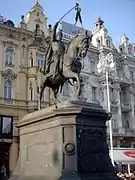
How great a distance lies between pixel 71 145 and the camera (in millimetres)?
7824

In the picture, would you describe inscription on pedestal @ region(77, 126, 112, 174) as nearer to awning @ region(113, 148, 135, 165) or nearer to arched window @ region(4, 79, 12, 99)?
awning @ region(113, 148, 135, 165)

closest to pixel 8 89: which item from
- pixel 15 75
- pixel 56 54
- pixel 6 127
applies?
pixel 15 75

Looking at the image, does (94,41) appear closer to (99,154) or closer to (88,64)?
(88,64)

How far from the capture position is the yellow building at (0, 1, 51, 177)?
25031mm

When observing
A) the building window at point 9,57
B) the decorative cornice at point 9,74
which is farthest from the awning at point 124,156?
the building window at point 9,57

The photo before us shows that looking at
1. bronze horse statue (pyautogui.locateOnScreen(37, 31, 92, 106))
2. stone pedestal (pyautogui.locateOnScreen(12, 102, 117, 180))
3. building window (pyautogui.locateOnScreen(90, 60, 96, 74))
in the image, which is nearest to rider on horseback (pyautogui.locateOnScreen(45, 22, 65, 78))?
bronze horse statue (pyautogui.locateOnScreen(37, 31, 92, 106))

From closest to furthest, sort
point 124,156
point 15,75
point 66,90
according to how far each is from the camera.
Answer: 1. point 124,156
2. point 15,75
3. point 66,90

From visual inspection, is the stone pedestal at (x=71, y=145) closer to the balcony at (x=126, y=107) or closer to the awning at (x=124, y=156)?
the awning at (x=124, y=156)

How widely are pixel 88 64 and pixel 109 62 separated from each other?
9.88 metres

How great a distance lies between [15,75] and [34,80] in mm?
1763

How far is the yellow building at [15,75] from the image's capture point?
25031mm

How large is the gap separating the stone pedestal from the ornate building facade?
561 inches

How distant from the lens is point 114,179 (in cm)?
812

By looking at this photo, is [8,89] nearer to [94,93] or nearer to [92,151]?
[94,93]
